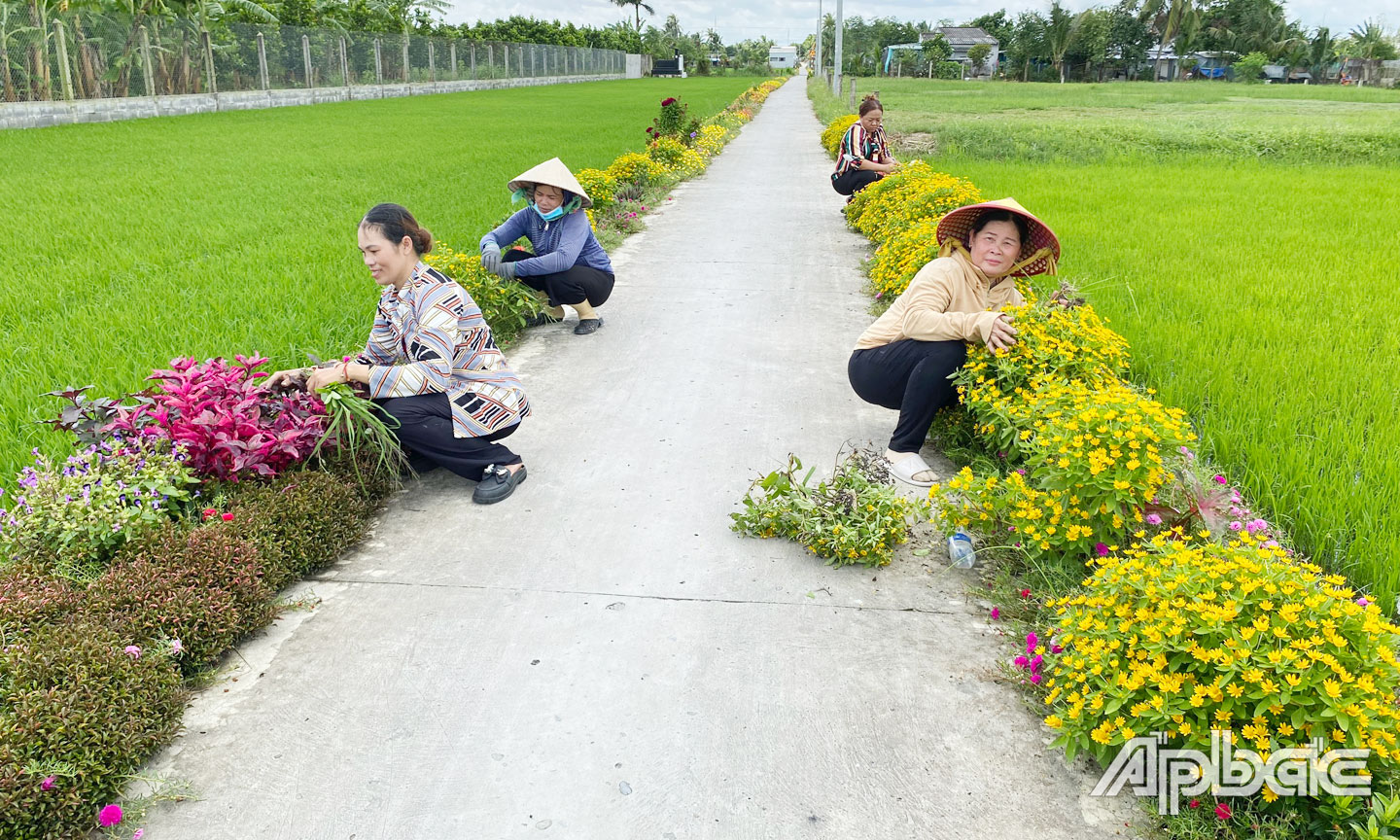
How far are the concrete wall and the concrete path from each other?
19704mm

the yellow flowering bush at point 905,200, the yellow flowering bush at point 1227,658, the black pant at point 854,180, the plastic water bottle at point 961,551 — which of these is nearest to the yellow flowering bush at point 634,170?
the black pant at point 854,180

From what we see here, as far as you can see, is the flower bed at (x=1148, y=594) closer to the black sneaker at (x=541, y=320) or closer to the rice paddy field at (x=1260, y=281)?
the rice paddy field at (x=1260, y=281)

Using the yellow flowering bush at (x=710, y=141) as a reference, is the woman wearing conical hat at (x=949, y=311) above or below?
below

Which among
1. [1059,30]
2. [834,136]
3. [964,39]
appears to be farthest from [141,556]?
[964,39]

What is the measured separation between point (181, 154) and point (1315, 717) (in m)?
15.4

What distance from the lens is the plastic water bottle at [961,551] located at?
2.90 meters

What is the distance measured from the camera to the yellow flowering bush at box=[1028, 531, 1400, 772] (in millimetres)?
1698

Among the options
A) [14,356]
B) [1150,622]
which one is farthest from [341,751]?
[14,356]

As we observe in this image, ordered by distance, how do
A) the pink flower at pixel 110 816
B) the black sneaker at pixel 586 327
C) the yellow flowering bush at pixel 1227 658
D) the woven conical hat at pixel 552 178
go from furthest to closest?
the black sneaker at pixel 586 327 < the woven conical hat at pixel 552 178 < the pink flower at pixel 110 816 < the yellow flowering bush at pixel 1227 658

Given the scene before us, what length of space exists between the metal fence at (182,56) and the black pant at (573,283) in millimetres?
17921

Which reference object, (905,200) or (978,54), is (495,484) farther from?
(978,54)

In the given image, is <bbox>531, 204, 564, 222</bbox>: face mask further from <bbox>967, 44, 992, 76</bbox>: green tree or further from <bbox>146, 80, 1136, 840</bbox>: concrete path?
<bbox>967, 44, 992, 76</bbox>: green tree

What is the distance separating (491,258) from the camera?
526cm

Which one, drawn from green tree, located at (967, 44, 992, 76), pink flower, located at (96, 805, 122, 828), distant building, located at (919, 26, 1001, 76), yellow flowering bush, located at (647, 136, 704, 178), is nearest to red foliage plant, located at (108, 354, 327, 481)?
pink flower, located at (96, 805, 122, 828)
